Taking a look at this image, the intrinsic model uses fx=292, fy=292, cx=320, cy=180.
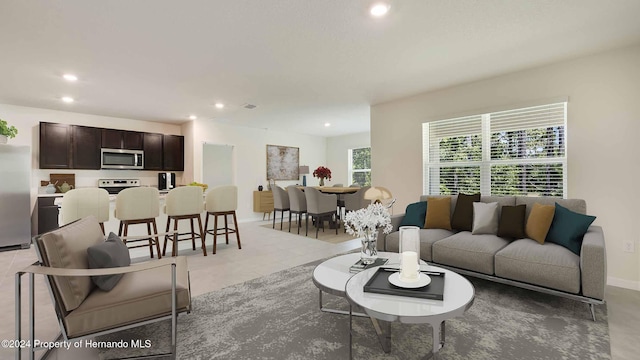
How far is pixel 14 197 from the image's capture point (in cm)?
460

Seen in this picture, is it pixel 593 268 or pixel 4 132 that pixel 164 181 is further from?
pixel 593 268

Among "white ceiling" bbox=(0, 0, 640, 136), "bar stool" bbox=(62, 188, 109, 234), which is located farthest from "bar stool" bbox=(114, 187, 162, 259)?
"white ceiling" bbox=(0, 0, 640, 136)

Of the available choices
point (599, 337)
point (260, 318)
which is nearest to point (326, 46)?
point (260, 318)

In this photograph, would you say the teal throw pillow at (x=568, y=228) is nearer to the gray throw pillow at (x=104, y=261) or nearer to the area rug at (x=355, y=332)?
the area rug at (x=355, y=332)

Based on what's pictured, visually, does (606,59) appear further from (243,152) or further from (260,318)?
(243,152)

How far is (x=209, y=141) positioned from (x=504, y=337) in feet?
21.0

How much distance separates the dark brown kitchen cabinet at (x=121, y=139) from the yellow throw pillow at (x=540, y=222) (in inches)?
270

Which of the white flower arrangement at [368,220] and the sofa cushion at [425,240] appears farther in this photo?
the sofa cushion at [425,240]

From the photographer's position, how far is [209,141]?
6.75 meters

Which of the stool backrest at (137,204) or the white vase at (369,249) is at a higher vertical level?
the stool backrest at (137,204)

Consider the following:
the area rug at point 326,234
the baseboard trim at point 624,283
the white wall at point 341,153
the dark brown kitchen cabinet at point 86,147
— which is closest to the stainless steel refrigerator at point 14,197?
the dark brown kitchen cabinet at point 86,147

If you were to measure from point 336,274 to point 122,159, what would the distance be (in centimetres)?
568

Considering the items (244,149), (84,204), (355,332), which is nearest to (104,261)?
(355,332)

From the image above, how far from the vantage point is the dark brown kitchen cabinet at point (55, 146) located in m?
5.14
